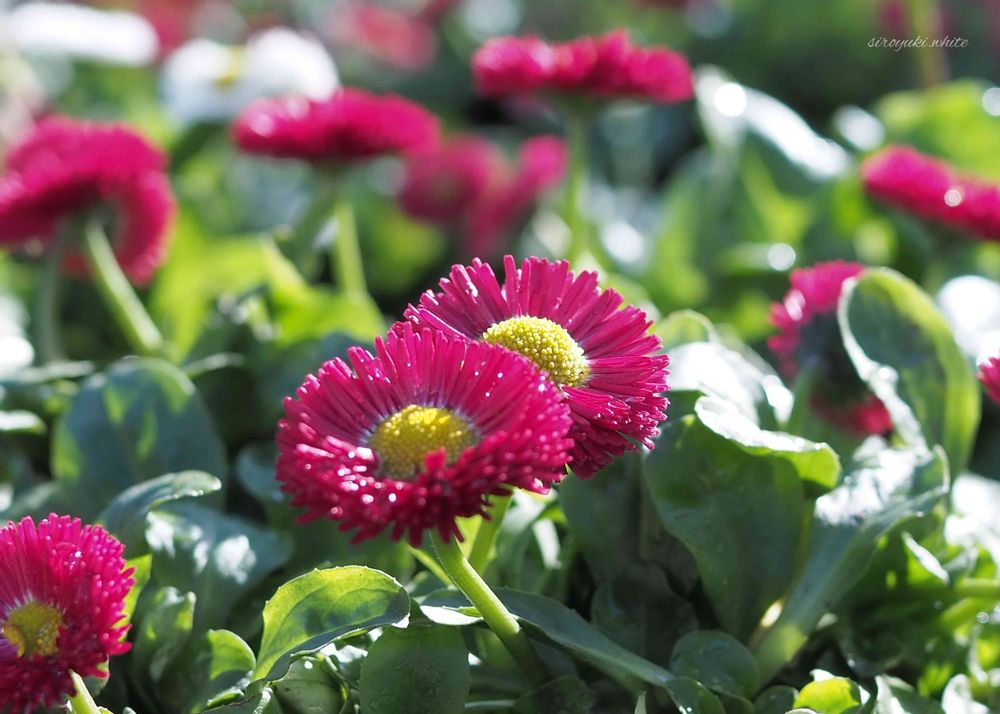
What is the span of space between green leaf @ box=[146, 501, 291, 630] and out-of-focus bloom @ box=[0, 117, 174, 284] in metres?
0.61

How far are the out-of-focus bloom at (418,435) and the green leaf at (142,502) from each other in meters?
0.24

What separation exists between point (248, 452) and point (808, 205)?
1.19 meters

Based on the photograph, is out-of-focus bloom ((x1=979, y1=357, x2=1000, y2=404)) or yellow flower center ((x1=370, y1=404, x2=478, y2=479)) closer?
yellow flower center ((x1=370, y1=404, x2=478, y2=479))

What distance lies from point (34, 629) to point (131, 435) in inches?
21.4

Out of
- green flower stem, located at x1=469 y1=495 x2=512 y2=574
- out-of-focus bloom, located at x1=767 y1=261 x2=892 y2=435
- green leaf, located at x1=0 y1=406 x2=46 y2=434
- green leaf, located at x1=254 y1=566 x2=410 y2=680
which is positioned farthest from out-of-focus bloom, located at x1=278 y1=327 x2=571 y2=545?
green leaf, located at x1=0 y1=406 x2=46 y2=434

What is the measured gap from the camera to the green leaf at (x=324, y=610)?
3.09 feet

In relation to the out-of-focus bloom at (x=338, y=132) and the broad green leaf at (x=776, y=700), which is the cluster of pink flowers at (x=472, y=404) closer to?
the broad green leaf at (x=776, y=700)

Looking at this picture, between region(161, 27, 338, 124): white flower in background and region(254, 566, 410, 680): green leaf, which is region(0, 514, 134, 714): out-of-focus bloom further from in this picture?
region(161, 27, 338, 124): white flower in background

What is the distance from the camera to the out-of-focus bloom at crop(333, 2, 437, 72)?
3846 millimetres

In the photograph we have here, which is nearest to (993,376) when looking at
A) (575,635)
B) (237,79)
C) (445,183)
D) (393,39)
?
(575,635)

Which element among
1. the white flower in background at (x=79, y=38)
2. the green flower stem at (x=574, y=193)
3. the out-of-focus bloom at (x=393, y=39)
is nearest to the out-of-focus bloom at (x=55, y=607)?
the green flower stem at (x=574, y=193)

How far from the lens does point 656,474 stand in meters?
1.08

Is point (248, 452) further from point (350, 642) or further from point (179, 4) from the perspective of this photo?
point (179, 4)

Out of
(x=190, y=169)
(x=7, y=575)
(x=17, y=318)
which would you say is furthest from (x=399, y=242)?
(x=7, y=575)
